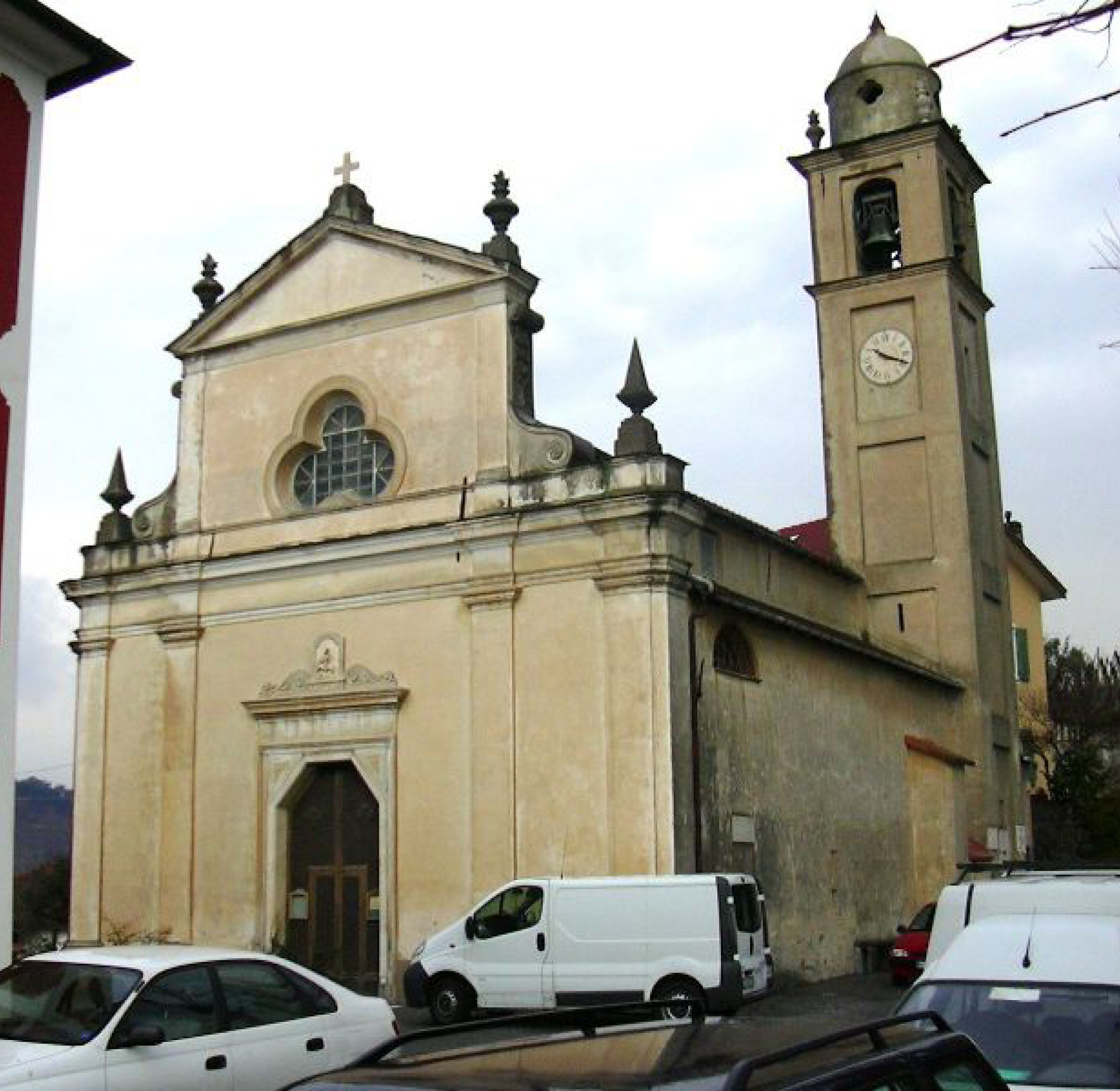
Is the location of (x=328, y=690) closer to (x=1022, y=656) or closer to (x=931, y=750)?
(x=931, y=750)

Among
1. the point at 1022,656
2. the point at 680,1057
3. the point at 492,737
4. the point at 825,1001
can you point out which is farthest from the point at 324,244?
the point at 1022,656

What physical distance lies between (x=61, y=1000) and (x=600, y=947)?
29.1ft

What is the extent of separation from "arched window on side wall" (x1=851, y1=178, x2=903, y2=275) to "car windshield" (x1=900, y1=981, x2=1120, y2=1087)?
24.0 metres

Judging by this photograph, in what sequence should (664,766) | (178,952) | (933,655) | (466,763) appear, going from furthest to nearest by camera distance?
(933,655)
(466,763)
(664,766)
(178,952)

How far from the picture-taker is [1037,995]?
734cm

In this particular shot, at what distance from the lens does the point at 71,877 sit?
2433cm

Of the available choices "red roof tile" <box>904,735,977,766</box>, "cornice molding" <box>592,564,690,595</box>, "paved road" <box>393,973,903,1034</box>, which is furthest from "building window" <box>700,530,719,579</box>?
"red roof tile" <box>904,735,977,766</box>

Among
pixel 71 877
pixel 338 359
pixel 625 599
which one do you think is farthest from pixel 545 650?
pixel 71 877

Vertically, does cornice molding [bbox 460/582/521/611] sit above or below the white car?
above

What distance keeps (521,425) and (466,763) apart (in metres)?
4.77

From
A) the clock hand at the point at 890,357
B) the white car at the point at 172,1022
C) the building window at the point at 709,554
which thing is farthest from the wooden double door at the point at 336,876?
the clock hand at the point at 890,357

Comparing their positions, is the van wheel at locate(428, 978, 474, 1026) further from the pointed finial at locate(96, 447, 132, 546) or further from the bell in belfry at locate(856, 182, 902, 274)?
the bell in belfry at locate(856, 182, 902, 274)

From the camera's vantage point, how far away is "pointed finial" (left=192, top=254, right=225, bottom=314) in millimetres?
25219

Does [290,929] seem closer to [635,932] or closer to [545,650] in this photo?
[545,650]
